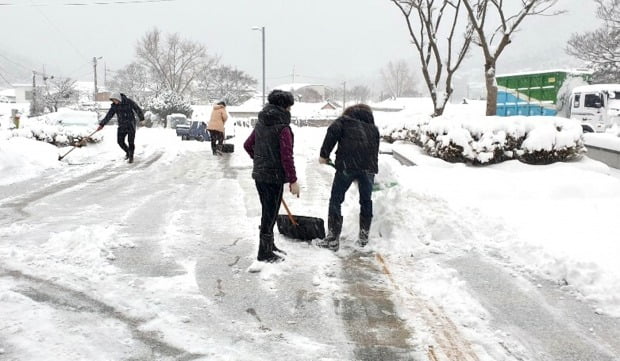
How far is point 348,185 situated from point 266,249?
3.90ft

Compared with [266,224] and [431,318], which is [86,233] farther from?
[431,318]

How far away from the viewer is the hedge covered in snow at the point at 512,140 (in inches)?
413

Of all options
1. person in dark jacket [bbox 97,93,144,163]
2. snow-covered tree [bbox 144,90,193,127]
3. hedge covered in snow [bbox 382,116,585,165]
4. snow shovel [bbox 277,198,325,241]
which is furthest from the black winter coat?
snow-covered tree [bbox 144,90,193,127]

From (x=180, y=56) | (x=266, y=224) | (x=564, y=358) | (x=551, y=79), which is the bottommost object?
(x=564, y=358)

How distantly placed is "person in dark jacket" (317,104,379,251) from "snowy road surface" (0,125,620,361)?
0.27m

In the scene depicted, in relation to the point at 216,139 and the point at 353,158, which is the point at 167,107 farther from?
the point at 353,158

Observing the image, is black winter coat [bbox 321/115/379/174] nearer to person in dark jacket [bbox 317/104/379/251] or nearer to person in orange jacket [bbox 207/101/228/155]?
person in dark jacket [bbox 317/104/379/251]

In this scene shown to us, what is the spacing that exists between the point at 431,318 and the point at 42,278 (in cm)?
305

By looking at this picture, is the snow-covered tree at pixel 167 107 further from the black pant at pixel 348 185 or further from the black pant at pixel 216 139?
the black pant at pixel 348 185

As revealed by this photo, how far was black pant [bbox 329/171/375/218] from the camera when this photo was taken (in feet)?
17.7

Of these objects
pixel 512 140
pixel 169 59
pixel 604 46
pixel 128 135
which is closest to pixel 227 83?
pixel 169 59

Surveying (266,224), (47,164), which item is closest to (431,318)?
(266,224)

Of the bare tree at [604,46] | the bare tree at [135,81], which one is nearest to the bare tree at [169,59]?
the bare tree at [135,81]

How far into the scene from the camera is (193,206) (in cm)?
743
